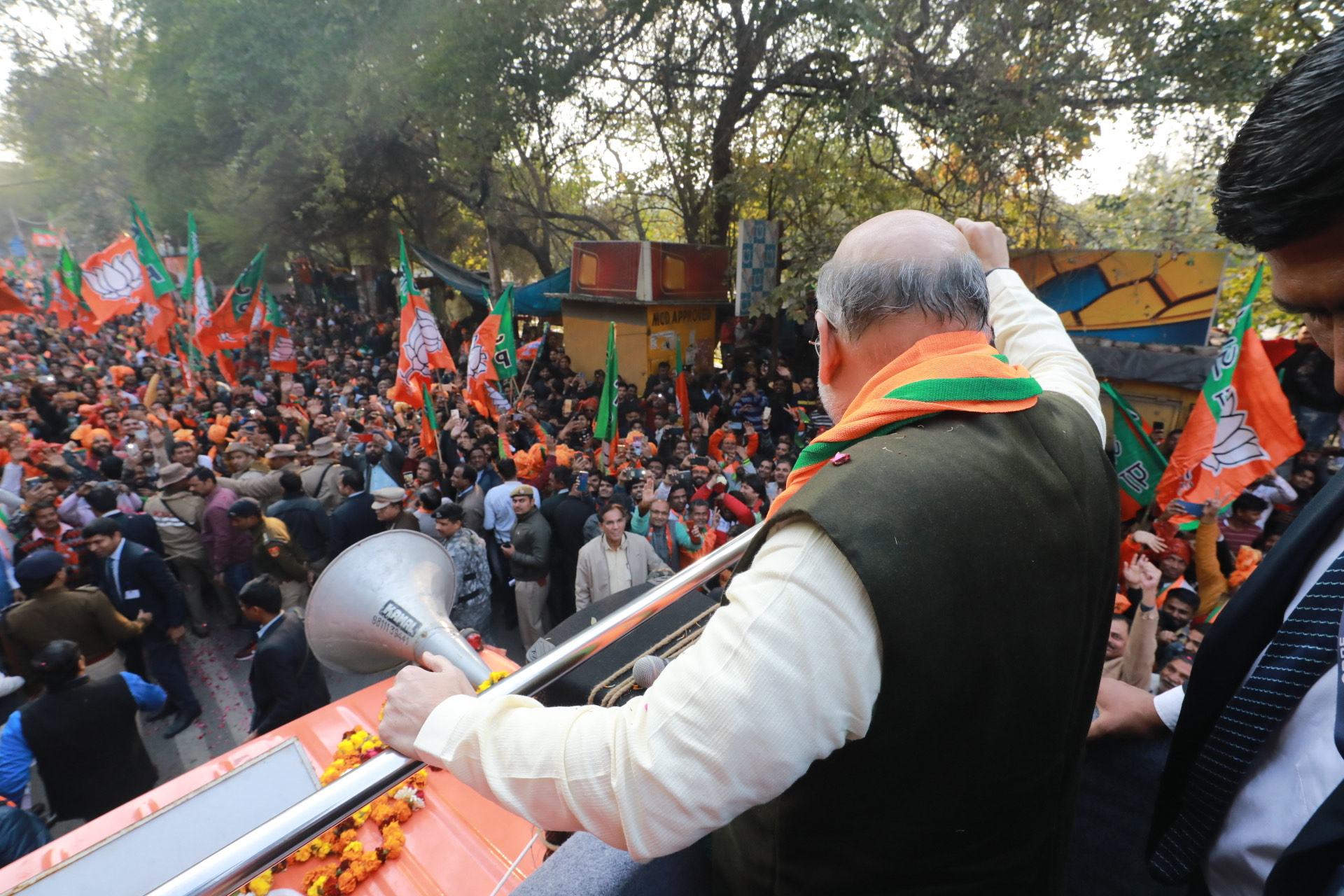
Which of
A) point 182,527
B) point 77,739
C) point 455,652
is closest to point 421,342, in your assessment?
point 182,527

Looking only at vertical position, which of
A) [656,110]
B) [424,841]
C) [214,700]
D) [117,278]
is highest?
[656,110]

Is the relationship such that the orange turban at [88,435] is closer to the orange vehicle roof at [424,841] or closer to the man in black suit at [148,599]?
the man in black suit at [148,599]

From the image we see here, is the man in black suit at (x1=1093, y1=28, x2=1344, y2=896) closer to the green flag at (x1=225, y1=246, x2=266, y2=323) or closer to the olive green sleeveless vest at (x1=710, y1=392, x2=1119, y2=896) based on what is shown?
the olive green sleeveless vest at (x1=710, y1=392, x2=1119, y2=896)

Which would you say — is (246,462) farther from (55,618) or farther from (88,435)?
(55,618)

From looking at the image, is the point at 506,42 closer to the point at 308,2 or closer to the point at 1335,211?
the point at 308,2

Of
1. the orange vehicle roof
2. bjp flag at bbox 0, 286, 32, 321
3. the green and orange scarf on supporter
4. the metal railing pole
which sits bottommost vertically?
the orange vehicle roof

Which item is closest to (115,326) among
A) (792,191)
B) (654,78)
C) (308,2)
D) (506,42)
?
(308,2)

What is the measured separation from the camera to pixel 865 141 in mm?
9977

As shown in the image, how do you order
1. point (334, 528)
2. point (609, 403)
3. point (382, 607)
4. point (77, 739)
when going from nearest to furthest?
point (382, 607), point (77, 739), point (334, 528), point (609, 403)

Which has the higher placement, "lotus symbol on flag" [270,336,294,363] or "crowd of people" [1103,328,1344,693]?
"lotus symbol on flag" [270,336,294,363]

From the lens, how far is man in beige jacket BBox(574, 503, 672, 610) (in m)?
5.44

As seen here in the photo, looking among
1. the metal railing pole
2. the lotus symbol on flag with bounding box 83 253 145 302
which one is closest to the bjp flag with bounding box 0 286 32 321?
the lotus symbol on flag with bounding box 83 253 145 302

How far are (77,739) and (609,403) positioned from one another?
543cm

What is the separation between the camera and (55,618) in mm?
4449
